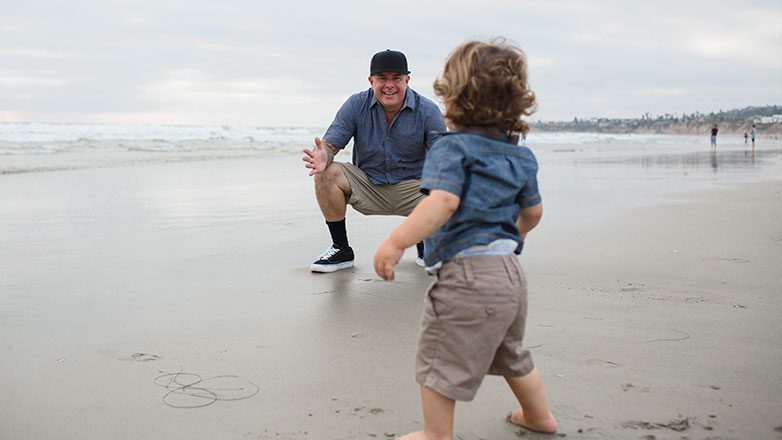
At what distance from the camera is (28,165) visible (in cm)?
1245

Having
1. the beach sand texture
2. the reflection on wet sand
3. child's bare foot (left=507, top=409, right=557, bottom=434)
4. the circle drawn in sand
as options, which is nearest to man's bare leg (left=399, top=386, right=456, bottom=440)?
the beach sand texture

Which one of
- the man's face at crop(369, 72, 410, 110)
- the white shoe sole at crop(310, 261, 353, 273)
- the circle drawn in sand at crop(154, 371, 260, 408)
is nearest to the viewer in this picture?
the circle drawn in sand at crop(154, 371, 260, 408)

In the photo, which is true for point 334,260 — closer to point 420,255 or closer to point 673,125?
point 420,255

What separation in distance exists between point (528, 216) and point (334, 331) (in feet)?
4.03

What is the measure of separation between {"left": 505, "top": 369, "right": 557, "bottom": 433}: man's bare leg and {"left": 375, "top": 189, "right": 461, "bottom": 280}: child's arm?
505mm

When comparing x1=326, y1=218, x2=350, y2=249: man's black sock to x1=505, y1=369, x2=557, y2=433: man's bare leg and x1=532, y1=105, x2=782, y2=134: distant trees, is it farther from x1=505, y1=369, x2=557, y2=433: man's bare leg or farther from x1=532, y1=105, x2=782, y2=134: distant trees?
x1=532, y1=105, x2=782, y2=134: distant trees

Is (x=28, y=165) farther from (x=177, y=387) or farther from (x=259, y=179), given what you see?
(x=177, y=387)

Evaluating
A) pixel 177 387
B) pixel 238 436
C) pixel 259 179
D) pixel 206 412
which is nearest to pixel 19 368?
pixel 177 387

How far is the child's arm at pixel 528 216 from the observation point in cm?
199

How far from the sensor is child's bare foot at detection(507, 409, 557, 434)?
1.93m

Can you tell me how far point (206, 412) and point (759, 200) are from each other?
6756 mm

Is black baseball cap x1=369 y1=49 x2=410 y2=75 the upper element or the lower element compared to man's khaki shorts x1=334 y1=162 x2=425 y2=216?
upper

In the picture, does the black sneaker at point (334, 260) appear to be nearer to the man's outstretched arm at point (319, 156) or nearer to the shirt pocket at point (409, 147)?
the man's outstretched arm at point (319, 156)

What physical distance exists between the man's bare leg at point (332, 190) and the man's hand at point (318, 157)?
73 mm
